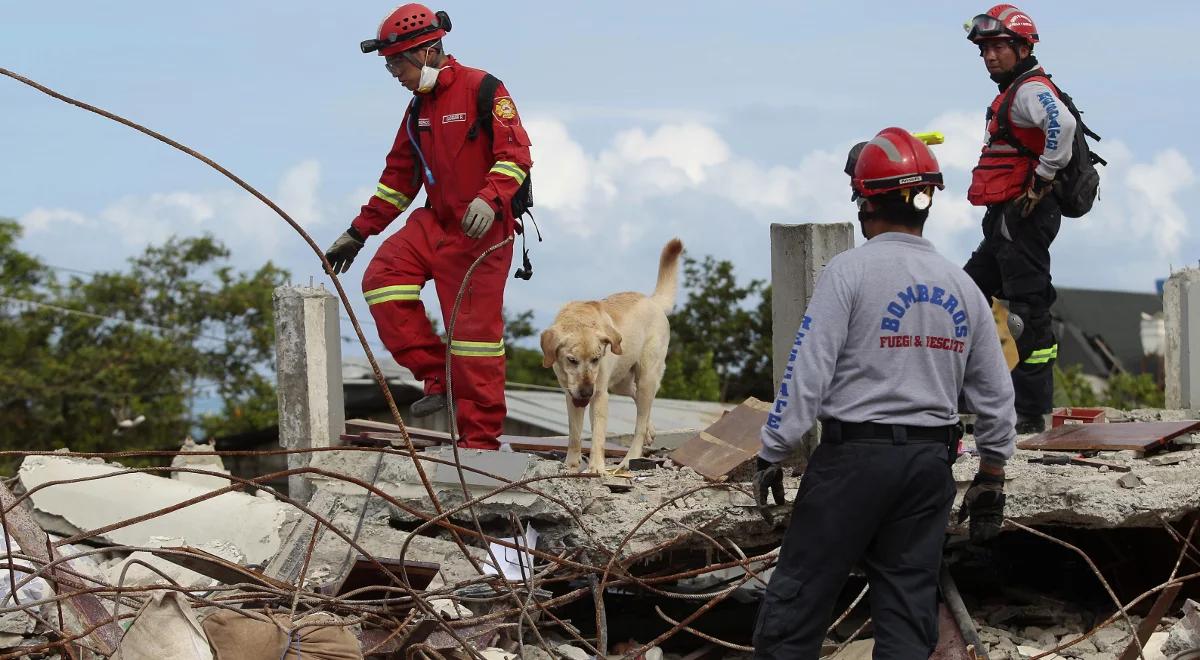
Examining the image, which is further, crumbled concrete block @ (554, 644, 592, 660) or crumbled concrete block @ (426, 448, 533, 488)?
crumbled concrete block @ (426, 448, 533, 488)

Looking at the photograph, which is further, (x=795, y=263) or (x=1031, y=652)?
(x=795, y=263)

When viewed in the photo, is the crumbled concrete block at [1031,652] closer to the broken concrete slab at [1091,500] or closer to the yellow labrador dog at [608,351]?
the broken concrete slab at [1091,500]

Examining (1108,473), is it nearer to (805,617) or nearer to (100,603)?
(805,617)

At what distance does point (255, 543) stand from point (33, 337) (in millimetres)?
15246

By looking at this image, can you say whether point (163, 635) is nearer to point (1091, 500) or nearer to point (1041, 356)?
point (1091, 500)

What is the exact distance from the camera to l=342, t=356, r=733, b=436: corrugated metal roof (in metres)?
13.3

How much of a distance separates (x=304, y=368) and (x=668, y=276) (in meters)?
2.15

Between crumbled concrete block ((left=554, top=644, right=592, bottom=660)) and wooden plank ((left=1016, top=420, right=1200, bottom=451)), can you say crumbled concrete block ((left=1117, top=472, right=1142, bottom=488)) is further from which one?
crumbled concrete block ((left=554, top=644, right=592, bottom=660))

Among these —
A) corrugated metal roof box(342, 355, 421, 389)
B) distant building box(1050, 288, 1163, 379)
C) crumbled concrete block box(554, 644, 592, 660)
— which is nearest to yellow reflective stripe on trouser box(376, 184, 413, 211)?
crumbled concrete block box(554, 644, 592, 660)

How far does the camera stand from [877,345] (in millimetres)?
4043

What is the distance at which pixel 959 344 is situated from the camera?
414 centimetres

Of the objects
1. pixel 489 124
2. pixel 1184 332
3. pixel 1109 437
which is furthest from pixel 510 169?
pixel 1184 332

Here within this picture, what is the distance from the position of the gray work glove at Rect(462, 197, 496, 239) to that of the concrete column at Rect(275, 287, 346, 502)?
1518 millimetres


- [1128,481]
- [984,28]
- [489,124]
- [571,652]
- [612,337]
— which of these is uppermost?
[984,28]
